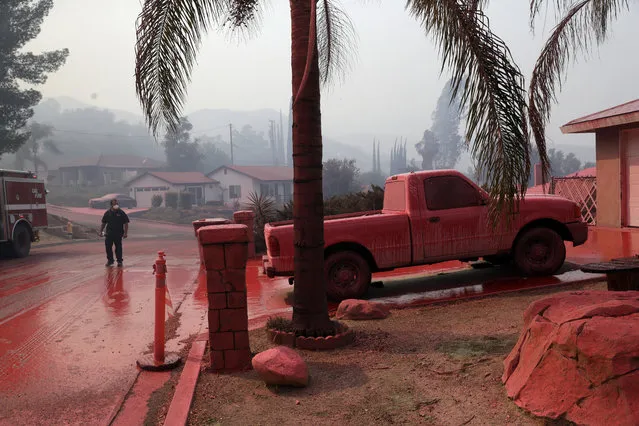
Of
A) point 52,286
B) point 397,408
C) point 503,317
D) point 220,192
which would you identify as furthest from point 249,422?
point 220,192

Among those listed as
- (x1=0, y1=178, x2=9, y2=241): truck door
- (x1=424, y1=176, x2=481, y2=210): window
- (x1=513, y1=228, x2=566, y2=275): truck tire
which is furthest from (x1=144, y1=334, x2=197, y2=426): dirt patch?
(x1=0, y1=178, x2=9, y2=241): truck door

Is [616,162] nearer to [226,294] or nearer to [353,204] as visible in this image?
[353,204]

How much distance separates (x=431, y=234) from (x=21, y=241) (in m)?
15.9

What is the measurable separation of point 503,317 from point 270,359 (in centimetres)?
307

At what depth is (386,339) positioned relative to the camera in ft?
19.8

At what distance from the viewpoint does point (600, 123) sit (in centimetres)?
1491

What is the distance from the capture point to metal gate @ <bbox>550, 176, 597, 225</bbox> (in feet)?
60.3

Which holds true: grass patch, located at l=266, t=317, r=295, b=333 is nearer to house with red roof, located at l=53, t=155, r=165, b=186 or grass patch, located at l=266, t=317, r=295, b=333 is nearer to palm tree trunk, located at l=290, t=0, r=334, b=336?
palm tree trunk, located at l=290, t=0, r=334, b=336

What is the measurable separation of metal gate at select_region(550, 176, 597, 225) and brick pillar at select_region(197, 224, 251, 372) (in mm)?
15380

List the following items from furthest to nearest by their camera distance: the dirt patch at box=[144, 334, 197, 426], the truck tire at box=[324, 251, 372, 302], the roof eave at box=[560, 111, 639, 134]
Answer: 1. the roof eave at box=[560, 111, 639, 134]
2. the truck tire at box=[324, 251, 372, 302]
3. the dirt patch at box=[144, 334, 197, 426]

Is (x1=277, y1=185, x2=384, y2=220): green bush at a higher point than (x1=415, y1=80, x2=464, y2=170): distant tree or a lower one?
lower

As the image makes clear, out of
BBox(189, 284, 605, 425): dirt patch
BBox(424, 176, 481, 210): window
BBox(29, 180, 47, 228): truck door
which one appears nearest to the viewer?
BBox(189, 284, 605, 425): dirt patch

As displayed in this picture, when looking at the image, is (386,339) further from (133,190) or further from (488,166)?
(133,190)

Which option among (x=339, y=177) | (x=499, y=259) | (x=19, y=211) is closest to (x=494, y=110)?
(x=499, y=259)
